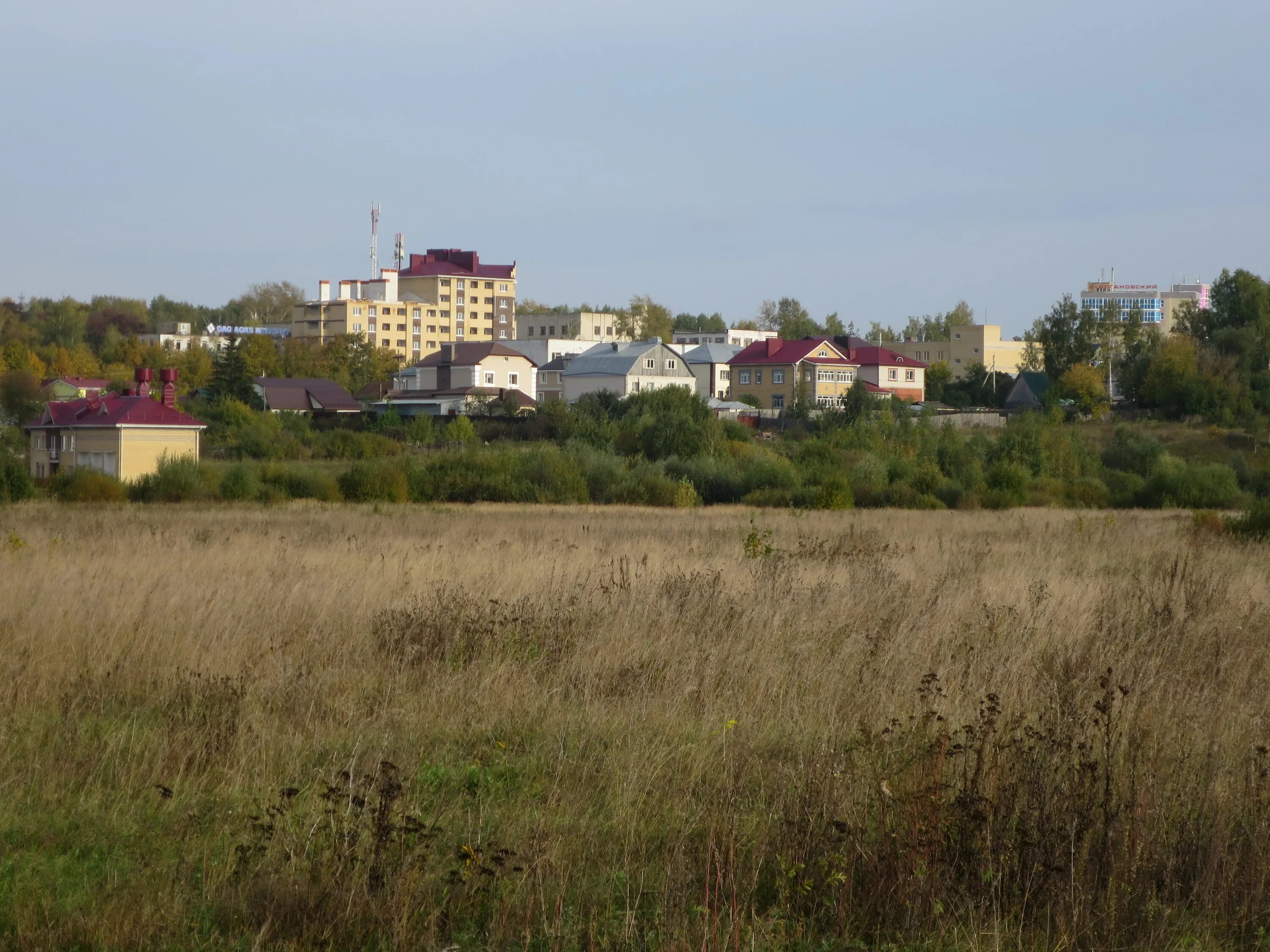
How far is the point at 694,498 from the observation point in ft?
157

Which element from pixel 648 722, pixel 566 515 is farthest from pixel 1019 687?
pixel 566 515

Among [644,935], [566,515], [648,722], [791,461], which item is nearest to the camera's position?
[644,935]

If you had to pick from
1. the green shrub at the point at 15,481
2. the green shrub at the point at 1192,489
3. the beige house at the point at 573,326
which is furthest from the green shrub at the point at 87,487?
the beige house at the point at 573,326

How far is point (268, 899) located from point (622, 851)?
1568 mm

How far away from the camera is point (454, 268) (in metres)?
169

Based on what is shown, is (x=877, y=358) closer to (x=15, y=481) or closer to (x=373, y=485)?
(x=373, y=485)

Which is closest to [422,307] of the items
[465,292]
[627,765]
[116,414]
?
[465,292]

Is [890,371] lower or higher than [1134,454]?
higher

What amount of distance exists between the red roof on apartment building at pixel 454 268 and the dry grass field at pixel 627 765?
516 feet

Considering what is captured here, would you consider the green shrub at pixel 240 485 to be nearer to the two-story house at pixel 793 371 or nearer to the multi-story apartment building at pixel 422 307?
the two-story house at pixel 793 371

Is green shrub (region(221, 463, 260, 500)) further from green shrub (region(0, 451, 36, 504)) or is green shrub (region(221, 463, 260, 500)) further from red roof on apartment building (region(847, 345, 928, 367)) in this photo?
red roof on apartment building (region(847, 345, 928, 367))

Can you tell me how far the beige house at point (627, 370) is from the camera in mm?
100438

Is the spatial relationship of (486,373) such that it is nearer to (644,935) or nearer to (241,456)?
(241,456)

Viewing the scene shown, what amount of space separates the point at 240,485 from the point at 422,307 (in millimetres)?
119969
